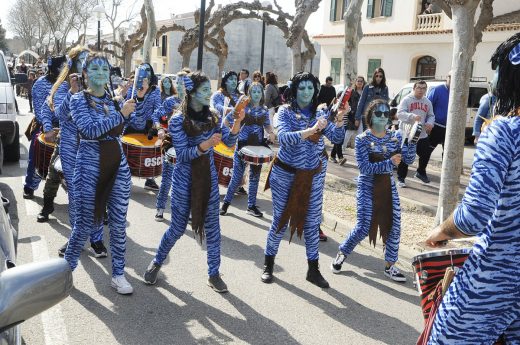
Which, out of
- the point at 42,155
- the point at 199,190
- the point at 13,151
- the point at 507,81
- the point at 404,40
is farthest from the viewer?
the point at 404,40

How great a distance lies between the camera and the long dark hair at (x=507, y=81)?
2066mm

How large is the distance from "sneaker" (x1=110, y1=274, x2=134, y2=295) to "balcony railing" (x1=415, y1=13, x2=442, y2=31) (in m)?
23.2

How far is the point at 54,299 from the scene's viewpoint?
1644 millimetres

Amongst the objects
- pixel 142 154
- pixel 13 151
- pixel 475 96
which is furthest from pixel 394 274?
pixel 475 96

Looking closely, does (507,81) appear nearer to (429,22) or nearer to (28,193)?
(28,193)

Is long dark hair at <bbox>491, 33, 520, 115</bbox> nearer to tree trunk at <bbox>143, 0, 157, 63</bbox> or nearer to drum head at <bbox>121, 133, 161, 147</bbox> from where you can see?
drum head at <bbox>121, 133, 161, 147</bbox>

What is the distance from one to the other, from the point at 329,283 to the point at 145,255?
1.90 m

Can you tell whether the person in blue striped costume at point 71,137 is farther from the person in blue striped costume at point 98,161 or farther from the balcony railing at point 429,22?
the balcony railing at point 429,22

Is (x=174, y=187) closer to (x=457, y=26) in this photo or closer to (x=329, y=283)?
(x=329, y=283)

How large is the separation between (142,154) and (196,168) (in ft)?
8.78

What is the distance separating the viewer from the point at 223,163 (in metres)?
6.90

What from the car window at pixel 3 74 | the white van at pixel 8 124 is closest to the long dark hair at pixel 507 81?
the white van at pixel 8 124

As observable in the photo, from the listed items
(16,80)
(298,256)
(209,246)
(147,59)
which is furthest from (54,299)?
(147,59)

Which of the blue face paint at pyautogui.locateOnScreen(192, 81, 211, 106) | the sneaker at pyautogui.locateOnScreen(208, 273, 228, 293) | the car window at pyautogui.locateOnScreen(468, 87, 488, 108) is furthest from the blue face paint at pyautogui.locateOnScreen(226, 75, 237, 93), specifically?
the car window at pyautogui.locateOnScreen(468, 87, 488, 108)
